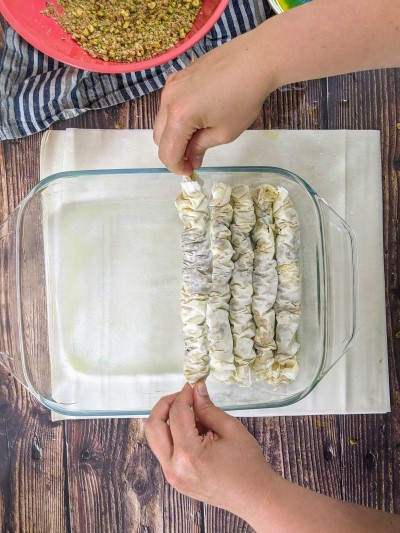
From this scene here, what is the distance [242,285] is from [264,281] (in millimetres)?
36

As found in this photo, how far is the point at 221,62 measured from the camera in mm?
651

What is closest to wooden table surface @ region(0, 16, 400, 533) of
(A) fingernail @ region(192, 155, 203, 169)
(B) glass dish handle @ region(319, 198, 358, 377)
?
(B) glass dish handle @ region(319, 198, 358, 377)

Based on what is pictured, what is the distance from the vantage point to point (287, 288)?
897 mm

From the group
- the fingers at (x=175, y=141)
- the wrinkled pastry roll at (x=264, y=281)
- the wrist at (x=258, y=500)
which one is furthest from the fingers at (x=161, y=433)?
the fingers at (x=175, y=141)

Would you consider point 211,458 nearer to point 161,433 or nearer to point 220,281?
point 161,433

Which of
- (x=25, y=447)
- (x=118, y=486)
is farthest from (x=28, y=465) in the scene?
(x=118, y=486)

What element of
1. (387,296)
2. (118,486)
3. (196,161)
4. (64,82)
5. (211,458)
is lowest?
(118,486)

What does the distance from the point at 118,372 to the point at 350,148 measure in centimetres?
55

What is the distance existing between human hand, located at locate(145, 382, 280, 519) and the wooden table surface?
0.25m

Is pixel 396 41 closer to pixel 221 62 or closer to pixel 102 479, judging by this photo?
pixel 221 62

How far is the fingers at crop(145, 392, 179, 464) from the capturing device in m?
0.72

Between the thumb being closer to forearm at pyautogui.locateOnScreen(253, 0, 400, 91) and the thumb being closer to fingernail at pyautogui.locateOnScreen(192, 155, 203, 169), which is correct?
fingernail at pyautogui.locateOnScreen(192, 155, 203, 169)

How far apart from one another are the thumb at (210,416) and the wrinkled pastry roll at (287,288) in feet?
0.61

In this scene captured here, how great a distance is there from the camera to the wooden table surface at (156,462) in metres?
0.98
